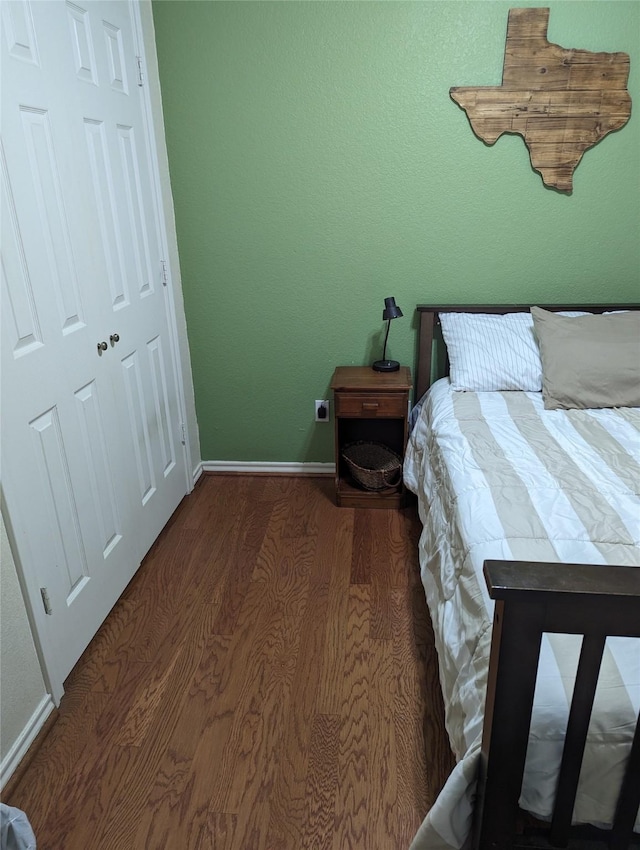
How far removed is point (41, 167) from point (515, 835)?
194cm

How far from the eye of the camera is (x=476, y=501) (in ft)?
5.75

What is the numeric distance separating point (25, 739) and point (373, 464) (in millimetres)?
1807

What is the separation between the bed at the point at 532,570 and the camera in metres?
1.00

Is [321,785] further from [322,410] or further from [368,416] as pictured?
[322,410]

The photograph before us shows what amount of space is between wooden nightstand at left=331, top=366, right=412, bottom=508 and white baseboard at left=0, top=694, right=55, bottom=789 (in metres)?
1.49

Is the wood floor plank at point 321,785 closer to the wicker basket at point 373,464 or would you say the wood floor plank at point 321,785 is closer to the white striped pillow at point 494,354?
the wicker basket at point 373,464

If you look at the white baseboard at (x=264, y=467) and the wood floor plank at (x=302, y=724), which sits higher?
the white baseboard at (x=264, y=467)

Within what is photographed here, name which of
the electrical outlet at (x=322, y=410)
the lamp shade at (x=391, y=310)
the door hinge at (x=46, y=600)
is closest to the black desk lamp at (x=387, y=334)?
the lamp shade at (x=391, y=310)

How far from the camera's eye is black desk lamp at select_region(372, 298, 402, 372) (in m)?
2.69

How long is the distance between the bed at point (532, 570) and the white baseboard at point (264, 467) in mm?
616

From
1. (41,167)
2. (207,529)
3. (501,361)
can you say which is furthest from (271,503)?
(41,167)

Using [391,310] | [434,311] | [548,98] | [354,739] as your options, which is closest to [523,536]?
[354,739]

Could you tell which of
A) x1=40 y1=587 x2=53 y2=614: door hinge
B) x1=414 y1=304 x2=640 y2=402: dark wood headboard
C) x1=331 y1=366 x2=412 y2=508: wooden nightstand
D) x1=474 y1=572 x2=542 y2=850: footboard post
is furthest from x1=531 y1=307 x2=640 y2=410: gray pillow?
x1=40 y1=587 x2=53 y2=614: door hinge

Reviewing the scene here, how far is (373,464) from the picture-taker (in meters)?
2.98
